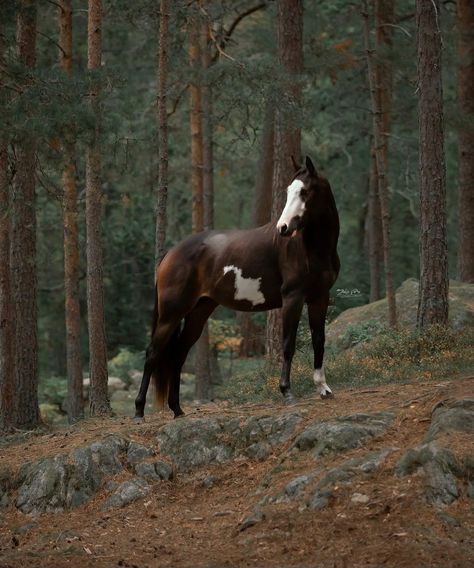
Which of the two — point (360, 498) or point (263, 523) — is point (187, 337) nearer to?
point (263, 523)

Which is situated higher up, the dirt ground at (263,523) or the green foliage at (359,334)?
the green foliage at (359,334)

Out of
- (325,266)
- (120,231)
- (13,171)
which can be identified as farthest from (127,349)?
(325,266)

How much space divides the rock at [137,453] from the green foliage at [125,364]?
1742 centimetres

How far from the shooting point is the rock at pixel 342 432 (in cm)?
890

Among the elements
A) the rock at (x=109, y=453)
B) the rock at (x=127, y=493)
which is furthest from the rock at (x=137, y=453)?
the rock at (x=127, y=493)

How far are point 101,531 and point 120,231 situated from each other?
23942 mm

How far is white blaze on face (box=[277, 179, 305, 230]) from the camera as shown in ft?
33.3

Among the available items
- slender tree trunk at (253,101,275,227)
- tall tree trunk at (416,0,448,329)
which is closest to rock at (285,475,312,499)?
tall tree trunk at (416,0,448,329)

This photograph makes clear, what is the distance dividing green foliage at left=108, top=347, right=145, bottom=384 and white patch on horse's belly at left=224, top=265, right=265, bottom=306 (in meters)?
16.7

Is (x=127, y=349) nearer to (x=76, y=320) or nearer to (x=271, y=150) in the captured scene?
(x=271, y=150)

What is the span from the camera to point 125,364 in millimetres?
28828

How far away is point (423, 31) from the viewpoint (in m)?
14.5

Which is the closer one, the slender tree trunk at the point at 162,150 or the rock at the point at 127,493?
the rock at the point at 127,493

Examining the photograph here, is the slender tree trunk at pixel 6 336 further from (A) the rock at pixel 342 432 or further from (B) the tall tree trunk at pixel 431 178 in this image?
(A) the rock at pixel 342 432
